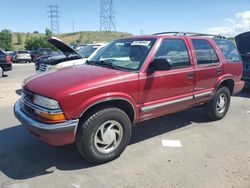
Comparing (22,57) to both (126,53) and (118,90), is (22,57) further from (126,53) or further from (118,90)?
(118,90)

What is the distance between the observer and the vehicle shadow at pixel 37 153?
3.74 m

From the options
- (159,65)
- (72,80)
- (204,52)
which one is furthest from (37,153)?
(204,52)

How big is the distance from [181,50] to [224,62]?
1391 millimetres

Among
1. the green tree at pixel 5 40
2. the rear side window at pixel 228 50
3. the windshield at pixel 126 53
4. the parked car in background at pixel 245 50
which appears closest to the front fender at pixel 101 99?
the windshield at pixel 126 53

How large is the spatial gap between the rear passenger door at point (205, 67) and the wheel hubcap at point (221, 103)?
1.69 ft

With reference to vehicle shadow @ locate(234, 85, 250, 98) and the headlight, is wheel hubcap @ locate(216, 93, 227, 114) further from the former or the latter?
the headlight

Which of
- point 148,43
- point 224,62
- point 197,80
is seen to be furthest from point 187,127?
point 148,43

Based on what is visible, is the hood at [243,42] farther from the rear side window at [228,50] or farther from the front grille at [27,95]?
the front grille at [27,95]

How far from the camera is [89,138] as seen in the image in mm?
3676

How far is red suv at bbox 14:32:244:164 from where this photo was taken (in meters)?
3.51

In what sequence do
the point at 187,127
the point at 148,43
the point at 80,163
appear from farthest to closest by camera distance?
1. the point at 187,127
2. the point at 148,43
3. the point at 80,163

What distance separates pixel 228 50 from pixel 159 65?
8.67ft

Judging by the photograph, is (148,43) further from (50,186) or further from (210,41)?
(50,186)

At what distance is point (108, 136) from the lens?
3.93 meters
